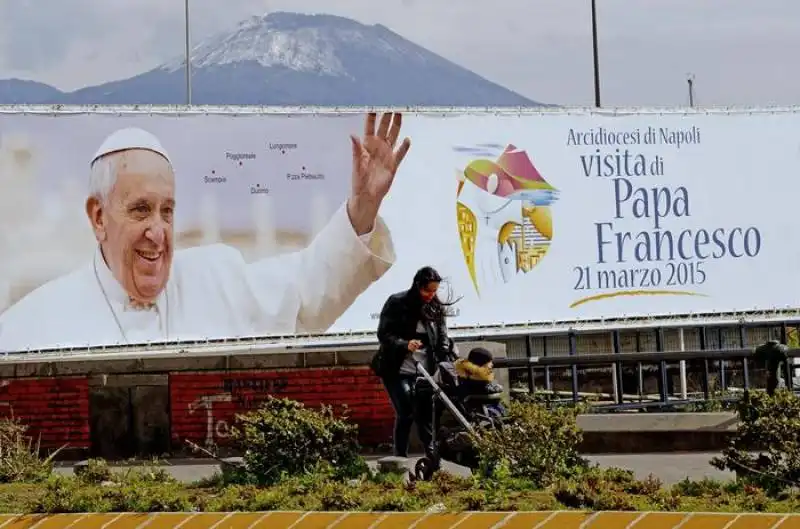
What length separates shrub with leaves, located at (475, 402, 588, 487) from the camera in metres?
10.1

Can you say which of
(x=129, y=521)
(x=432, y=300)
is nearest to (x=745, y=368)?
(x=432, y=300)

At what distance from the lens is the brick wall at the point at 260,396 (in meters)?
14.6

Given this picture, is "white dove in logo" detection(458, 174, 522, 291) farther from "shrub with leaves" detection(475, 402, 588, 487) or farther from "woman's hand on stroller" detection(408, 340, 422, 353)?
"shrub with leaves" detection(475, 402, 588, 487)

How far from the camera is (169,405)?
47.9 ft

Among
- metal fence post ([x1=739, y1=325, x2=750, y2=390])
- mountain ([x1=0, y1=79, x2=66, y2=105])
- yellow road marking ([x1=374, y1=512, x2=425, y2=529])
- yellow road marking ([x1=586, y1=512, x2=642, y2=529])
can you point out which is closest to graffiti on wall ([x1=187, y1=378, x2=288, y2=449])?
metal fence post ([x1=739, y1=325, x2=750, y2=390])

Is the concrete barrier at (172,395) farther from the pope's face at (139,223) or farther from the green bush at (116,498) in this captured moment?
the green bush at (116,498)

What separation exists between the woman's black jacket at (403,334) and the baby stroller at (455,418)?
19.1 inches

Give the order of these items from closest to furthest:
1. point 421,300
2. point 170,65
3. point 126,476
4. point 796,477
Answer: point 796,477, point 126,476, point 421,300, point 170,65

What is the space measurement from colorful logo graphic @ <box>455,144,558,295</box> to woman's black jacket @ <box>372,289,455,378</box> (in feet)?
24.2

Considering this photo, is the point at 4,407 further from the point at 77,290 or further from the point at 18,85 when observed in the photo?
the point at 18,85

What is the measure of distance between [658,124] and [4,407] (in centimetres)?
958

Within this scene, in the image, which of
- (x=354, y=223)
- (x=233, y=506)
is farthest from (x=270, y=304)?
(x=233, y=506)

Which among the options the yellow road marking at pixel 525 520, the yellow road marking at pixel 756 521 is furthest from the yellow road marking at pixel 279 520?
the yellow road marking at pixel 756 521

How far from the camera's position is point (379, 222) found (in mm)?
19141
